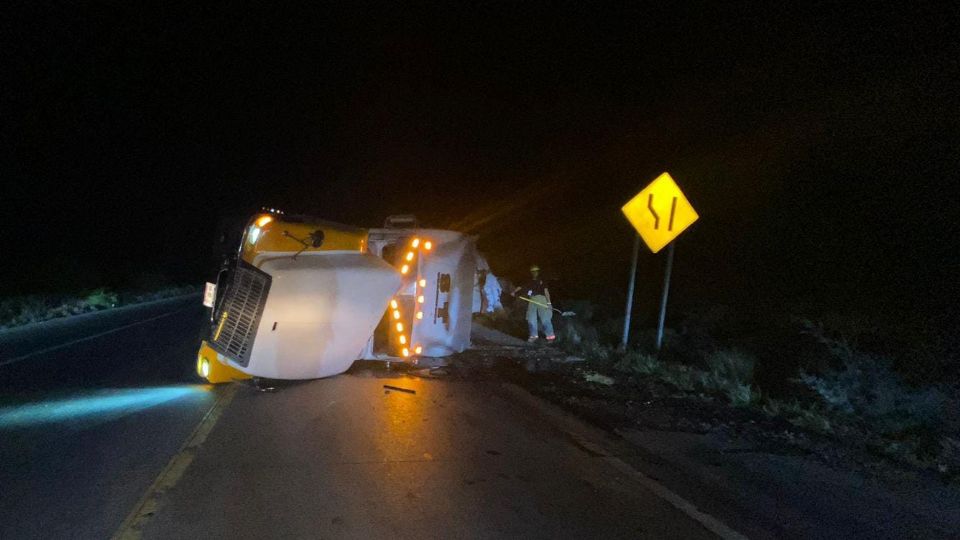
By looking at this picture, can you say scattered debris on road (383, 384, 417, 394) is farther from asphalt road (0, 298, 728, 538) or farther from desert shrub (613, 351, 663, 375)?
desert shrub (613, 351, 663, 375)

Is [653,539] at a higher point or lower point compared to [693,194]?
lower

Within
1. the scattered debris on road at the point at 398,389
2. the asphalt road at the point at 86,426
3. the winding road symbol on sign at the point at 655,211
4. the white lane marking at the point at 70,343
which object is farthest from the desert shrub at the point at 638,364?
the white lane marking at the point at 70,343

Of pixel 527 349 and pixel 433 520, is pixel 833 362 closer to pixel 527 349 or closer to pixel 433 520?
pixel 527 349

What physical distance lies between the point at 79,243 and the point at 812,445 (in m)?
70.1

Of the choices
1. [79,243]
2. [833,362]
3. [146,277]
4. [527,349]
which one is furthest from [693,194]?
[79,243]

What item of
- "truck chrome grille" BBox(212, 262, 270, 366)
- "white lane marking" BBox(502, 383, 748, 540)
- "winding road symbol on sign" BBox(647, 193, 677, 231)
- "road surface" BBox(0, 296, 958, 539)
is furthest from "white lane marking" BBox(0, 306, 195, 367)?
"winding road symbol on sign" BBox(647, 193, 677, 231)

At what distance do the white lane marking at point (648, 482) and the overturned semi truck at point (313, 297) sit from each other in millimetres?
2414

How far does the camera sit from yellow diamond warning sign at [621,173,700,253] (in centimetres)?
1142

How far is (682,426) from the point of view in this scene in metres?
7.97

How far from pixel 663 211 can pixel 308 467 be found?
284 inches

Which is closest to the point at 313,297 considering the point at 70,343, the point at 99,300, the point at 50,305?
the point at 70,343

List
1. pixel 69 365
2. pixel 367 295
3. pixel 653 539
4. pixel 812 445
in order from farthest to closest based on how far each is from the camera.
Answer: pixel 69 365 < pixel 367 295 < pixel 812 445 < pixel 653 539

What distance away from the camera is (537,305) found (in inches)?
574

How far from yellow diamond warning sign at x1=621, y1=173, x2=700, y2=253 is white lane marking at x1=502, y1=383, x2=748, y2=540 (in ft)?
12.0
